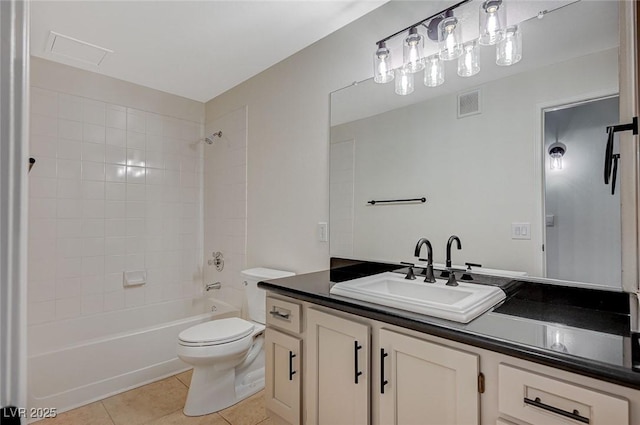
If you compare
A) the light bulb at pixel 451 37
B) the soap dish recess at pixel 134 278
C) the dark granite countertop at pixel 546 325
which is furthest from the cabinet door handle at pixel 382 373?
the soap dish recess at pixel 134 278

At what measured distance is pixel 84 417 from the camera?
6.63 feet

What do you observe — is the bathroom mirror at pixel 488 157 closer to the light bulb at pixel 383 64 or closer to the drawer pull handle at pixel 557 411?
the light bulb at pixel 383 64

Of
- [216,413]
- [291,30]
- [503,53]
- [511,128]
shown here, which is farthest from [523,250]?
[216,413]

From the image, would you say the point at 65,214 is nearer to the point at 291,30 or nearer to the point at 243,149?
the point at 243,149

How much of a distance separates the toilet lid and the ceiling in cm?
187

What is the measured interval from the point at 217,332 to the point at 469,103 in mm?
1887

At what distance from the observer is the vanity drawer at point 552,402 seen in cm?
70

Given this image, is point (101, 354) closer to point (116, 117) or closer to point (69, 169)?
point (69, 169)

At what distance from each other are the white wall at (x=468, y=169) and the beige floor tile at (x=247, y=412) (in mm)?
1158

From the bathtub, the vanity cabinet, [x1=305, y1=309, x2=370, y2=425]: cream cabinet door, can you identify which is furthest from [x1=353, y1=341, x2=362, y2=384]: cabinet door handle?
the bathtub

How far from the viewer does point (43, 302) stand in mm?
2309

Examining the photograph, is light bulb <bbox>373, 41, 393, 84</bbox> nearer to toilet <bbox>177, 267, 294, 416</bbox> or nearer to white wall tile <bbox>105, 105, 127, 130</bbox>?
toilet <bbox>177, 267, 294, 416</bbox>

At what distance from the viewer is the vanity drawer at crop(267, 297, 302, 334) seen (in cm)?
143

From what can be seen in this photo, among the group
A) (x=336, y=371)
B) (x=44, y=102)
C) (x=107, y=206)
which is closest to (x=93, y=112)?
(x=44, y=102)
